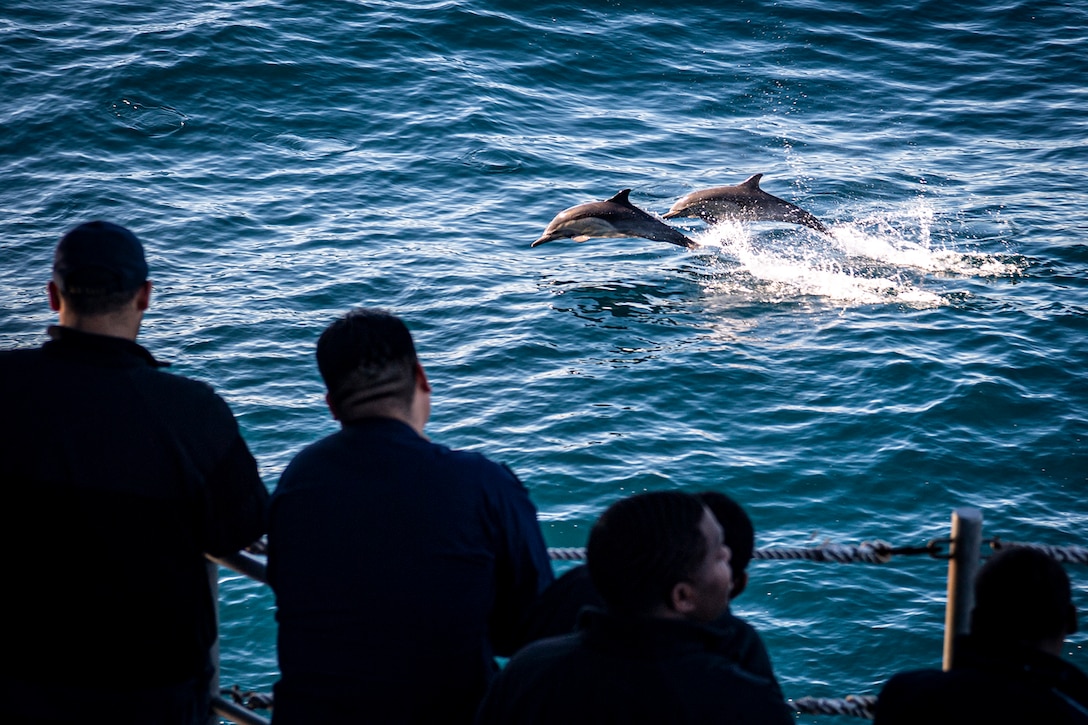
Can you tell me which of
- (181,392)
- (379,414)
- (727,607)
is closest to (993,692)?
(727,607)

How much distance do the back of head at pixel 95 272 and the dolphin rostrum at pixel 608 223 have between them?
1256 centimetres

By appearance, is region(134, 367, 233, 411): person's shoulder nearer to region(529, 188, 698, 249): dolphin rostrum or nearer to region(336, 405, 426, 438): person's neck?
region(336, 405, 426, 438): person's neck

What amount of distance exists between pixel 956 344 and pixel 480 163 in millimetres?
9828

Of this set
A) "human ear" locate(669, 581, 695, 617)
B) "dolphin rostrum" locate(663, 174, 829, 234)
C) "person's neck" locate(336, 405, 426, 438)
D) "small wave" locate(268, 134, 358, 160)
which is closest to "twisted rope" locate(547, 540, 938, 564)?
"person's neck" locate(336, 405, 426, 438)

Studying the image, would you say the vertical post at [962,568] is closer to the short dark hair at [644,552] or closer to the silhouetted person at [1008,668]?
the silhouetted person at [1008,668]

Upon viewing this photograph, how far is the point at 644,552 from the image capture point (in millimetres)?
2701

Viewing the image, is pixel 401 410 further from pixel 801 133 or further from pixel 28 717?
pixel 801 133

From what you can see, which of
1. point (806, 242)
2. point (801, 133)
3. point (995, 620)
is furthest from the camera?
point (801, 133)

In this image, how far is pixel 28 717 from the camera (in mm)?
3312

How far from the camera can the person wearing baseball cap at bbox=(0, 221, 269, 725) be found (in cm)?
327

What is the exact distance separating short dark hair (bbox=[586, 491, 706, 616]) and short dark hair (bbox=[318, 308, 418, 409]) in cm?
84

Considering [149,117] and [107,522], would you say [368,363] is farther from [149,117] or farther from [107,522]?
[149,117]

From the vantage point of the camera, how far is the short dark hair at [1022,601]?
277 cm

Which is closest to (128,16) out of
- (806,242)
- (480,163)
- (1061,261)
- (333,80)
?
(333,80)
